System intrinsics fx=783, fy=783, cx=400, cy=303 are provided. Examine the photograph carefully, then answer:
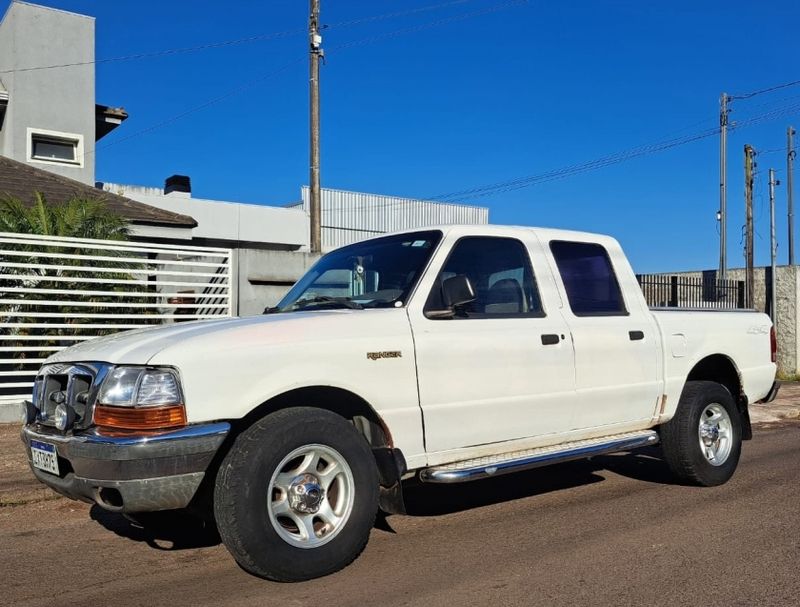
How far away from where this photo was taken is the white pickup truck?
3.75 meters

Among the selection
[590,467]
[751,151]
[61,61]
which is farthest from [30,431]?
[751,151]

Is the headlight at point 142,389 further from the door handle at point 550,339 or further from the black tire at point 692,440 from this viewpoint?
the black tire at point 692,440

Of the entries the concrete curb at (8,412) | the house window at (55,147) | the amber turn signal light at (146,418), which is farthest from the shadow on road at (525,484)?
the house window at (55,147)

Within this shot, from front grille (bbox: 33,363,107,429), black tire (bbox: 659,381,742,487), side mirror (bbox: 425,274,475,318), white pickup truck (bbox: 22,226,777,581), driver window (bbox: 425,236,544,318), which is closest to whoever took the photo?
white pickup truck (bbox: 22,226,777,581)

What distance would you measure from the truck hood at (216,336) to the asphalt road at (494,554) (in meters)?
1.22

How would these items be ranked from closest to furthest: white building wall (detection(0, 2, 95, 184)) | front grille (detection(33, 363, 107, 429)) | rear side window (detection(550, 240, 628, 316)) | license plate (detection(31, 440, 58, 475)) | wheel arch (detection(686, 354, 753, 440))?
front grille (detection(33, 363, 107, 429))
license plate (detection(31, 440, 58, 475))
rear side window (detection(550, 240, 628, 316))
wheel arch (detection(686, 354, 753, 440))
white building wall (detection(0, 2, 95, 184))

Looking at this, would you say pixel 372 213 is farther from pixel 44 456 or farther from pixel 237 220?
pixel 44 456

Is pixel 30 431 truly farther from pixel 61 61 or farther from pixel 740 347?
pixel 61 61

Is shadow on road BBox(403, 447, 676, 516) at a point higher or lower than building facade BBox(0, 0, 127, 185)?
lower

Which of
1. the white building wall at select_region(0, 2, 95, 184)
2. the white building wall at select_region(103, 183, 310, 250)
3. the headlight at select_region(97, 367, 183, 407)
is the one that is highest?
the white building wall at select_region(0, 2, 95, 184)

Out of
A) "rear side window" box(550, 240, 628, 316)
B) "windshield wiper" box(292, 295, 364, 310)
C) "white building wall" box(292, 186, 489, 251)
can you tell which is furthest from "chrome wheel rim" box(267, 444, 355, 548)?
"white building wall" box(292, 186, 489, 251)

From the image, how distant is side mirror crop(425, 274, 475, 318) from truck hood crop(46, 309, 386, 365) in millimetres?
296

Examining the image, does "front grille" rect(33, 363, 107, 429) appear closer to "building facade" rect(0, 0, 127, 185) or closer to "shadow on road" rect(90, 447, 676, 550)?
"shadow on road" rect(90, 447, 676, 550)

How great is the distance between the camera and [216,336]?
392 cm
